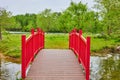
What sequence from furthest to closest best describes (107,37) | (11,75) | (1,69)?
1. (107,37)
2. (1,69)
3. (11,75)

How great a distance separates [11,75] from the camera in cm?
1705

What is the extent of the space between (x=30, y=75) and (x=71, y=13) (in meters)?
34.3

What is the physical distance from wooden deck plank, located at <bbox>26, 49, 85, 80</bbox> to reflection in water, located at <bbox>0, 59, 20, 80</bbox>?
3.64ft

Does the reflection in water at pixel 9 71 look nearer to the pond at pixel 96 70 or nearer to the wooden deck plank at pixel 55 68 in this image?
the pond at pixel 96 70

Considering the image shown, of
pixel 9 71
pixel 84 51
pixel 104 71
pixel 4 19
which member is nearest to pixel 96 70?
pixel 104 71

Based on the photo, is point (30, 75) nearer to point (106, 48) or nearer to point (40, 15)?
point (106, 48)

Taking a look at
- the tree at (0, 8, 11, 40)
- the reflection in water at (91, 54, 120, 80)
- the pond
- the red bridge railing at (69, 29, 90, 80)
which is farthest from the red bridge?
the tree at (0, 8, 11, 40)

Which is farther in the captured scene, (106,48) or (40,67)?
(106,48)

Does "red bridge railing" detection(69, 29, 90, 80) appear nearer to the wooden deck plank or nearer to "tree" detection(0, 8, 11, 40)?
the wooden deck plank

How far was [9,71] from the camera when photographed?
1856 cm

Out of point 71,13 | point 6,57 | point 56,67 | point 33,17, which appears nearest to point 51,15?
point 71,13

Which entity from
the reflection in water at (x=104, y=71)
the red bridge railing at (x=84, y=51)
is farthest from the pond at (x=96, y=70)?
the red bridge railing at (x=84, y=51)

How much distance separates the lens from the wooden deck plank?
40.1 feet

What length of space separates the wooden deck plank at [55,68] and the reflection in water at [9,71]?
3.64 ft
